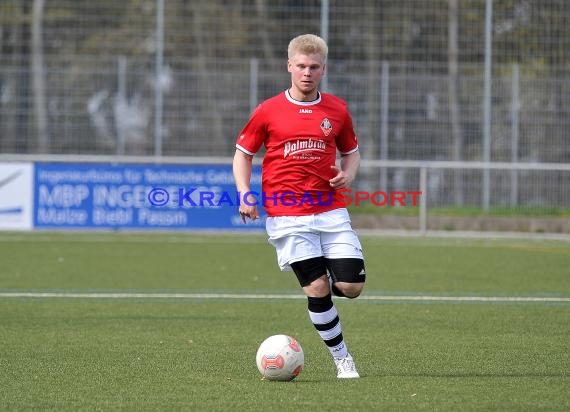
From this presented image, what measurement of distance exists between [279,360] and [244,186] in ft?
3.29

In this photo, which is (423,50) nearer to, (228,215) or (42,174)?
(228,215)

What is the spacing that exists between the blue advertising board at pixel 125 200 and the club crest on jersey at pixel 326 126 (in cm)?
1489

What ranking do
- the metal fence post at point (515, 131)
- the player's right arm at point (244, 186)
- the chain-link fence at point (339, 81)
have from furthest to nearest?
the chain-link fence at point (339, 81) < the metal fence post at point (515, 131) < the player's right arm at point (244, 186)

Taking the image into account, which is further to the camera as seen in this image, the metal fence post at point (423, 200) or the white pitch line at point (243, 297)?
the metal fence post at point (423, 200)

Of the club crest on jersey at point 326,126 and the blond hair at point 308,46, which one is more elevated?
the blond hair at point 308,46

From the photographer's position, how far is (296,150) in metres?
7.03

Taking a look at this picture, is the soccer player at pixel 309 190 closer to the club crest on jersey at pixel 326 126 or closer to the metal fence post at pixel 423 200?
the club crest on jersey at pixel 326 126

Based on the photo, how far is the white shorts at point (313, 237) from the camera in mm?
6938

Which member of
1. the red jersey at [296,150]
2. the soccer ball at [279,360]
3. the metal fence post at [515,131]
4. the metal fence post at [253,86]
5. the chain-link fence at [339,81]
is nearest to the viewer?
the soccer ball at [279,360]

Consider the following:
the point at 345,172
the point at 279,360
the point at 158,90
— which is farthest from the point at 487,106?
the point at 279,360

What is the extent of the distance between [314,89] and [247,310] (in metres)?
4.14

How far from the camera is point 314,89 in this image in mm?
7035

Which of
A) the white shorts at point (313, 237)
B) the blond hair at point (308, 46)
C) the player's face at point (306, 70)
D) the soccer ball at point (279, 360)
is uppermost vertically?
the blond hair at point (308, 46)

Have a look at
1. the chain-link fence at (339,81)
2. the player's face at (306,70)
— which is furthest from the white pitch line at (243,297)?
the chain-link fence at (339,81)
